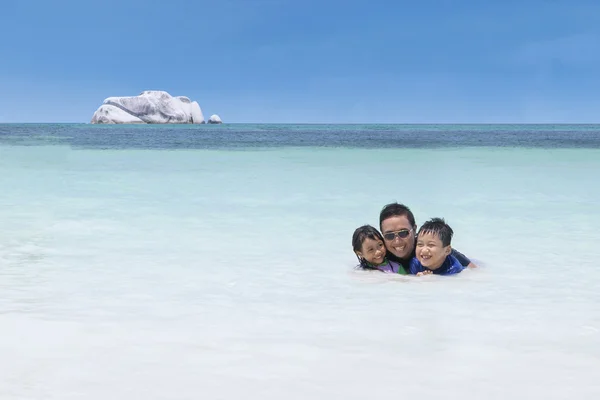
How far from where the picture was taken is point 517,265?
5590mm

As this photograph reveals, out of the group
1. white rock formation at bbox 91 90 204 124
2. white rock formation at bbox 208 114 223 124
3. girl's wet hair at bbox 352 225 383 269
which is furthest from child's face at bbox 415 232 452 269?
white rock formation at bbox 208 114 223 124

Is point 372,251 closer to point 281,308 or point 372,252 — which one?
point 372,252

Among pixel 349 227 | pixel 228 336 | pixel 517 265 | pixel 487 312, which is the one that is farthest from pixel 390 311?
pixel 349 227

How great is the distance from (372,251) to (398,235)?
0.27 m

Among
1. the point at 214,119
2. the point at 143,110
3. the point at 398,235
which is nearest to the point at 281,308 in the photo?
the point at 398,235

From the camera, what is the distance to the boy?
521 centimetres

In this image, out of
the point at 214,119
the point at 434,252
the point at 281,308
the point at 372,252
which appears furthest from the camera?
the point at 214,119

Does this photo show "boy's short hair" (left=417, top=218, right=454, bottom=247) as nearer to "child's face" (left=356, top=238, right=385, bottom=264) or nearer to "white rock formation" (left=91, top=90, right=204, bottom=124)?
"child's face" (left=356, top=238, right=385, bottom=264)

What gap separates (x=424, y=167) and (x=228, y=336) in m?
14.7

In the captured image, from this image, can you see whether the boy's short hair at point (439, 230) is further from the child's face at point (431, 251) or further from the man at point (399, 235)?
the man at point (399, 235)

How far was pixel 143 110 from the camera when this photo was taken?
139 metres

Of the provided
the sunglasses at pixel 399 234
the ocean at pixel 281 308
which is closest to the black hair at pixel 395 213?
the sunglasses at pixel 399 234

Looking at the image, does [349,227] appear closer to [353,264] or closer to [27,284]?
[353,264]

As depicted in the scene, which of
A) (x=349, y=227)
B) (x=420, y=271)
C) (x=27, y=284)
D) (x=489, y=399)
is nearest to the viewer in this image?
(x=489, y=399)
